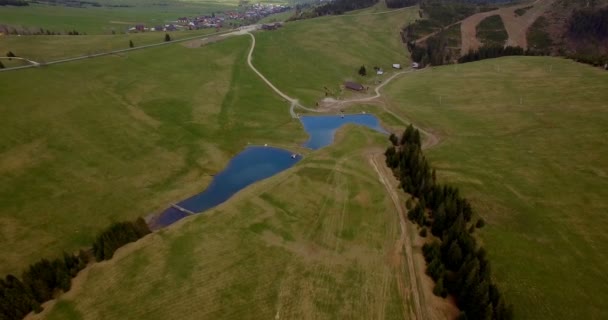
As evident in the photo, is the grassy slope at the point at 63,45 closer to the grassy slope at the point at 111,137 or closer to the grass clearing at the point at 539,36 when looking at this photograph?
the grassy slope at the point at 111,137

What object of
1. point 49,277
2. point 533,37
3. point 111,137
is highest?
point 533,37

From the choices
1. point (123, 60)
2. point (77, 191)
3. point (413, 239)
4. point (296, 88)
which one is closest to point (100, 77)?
point (123, 60)

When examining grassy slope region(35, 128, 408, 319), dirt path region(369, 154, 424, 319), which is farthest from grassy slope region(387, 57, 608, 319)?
grassy slope region(35, 128, 408, 319)

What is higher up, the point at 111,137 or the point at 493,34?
the point at 493,34

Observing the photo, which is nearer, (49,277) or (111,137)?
(49,277)

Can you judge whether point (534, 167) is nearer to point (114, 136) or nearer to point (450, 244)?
point (450, 244)

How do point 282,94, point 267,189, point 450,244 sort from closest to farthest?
point 450,244, point 267,189, point 282,94

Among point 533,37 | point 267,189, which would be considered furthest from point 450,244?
point 533,37
